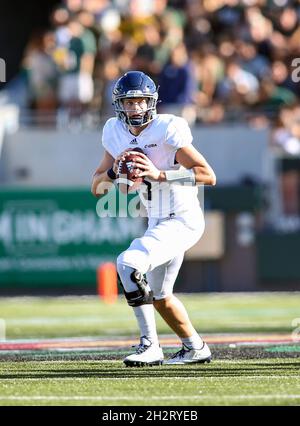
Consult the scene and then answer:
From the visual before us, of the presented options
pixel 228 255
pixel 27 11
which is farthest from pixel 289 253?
pixel 27 11

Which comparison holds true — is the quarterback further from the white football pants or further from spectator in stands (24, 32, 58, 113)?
spectator in stands (24, 32, 58, 113)

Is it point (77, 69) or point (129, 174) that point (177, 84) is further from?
point (129, 174)

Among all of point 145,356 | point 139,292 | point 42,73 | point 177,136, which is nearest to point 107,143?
point 177,136

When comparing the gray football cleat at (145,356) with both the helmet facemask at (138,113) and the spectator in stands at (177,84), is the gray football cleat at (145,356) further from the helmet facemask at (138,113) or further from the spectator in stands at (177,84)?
the spectator in stands at (177,84)

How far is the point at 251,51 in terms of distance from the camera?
55.2 feet

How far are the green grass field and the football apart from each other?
3.56 feet

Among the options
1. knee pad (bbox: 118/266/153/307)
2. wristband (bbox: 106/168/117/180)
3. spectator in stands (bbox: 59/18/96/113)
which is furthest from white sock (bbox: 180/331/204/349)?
spectator in stands (bbox: 59/18/96/113)

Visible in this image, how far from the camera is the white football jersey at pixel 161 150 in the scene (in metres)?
6.53

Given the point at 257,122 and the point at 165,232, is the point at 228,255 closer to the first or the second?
the point at 257,122

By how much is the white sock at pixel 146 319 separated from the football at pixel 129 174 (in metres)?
0.72

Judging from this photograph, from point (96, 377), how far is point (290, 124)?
10686mm

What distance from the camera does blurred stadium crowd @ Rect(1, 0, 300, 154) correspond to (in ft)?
52.0

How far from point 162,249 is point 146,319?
448 mm

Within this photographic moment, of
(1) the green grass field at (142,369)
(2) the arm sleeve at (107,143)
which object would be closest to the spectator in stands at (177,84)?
(1) the green grass field at (142,369)
